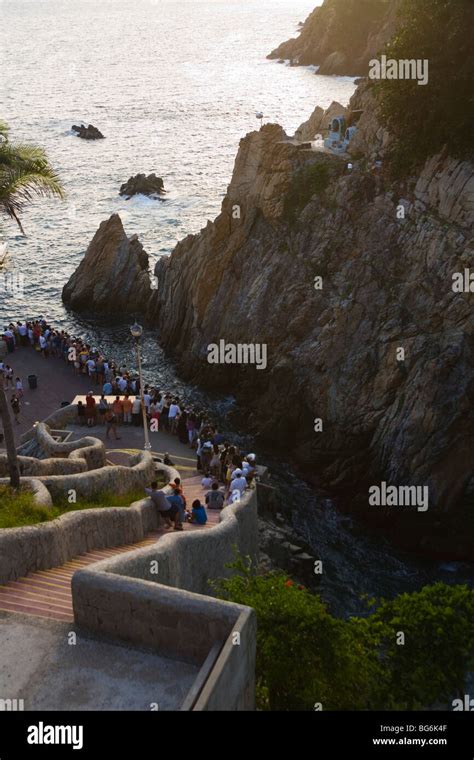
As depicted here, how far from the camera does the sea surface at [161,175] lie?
128 feet

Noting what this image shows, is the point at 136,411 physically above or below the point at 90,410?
below

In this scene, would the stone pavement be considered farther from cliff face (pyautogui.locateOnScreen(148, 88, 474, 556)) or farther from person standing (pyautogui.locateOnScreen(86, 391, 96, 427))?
cliff face (pyautogui.locateOnScreen(148, 88, 474, 556))

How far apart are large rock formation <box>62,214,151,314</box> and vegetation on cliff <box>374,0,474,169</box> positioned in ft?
84.1

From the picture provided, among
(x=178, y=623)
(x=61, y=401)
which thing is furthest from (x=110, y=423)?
(x=178, y=623)

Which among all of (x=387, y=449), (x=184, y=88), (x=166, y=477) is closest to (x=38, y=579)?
(x=166, y=477)

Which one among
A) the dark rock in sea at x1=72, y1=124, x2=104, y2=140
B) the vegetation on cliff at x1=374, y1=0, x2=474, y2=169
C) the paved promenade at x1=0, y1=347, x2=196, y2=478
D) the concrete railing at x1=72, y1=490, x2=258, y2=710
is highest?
the vegetation on cliff at x1=374, y1=0, x2=474, y2=169

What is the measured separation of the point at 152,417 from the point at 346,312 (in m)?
13.5

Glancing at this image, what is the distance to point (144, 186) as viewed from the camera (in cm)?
9869

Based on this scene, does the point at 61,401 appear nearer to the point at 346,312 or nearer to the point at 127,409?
the point at 127,409

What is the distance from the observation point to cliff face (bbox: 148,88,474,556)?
40.9 metres

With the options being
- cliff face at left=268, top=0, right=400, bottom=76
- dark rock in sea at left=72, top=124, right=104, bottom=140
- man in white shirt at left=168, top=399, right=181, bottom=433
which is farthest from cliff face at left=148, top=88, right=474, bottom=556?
cliff face at left=268, top=0, right=400, bottom=76

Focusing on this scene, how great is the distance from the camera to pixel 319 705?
1841 cm

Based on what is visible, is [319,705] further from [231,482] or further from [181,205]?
[181,205]

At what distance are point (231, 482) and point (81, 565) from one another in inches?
413
